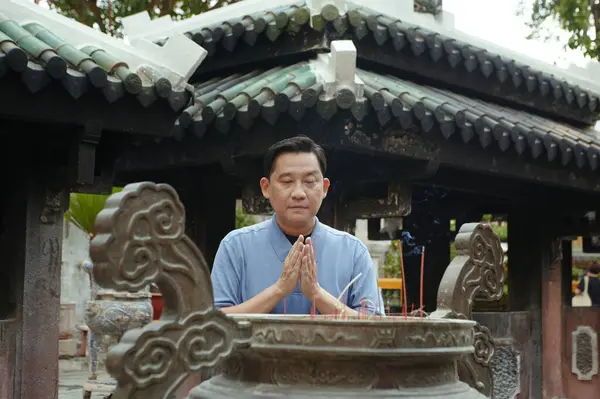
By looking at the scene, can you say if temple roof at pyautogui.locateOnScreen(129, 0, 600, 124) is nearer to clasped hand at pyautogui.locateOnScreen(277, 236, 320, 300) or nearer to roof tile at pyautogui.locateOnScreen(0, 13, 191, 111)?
roof tile at pyautogui.locateOnScreen(0, 13, 191, 111)

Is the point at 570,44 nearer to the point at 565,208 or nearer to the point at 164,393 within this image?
the point at 565,208

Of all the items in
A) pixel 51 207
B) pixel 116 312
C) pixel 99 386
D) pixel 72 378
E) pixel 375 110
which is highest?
pixel 375 110

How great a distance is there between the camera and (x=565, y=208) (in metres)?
9.97

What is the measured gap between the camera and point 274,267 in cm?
297

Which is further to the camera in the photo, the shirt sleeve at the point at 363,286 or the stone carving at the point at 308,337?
the shirt sleeve at the point at 363,286

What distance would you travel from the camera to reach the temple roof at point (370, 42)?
23.9 feet

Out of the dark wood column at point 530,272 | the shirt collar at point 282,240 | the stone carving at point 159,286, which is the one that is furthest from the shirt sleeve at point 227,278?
the dark wood column at point 530,272

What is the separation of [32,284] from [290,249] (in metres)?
3.91

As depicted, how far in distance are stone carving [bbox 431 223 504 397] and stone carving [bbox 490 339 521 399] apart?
636 cm

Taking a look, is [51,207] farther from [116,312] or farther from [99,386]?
[99,386]

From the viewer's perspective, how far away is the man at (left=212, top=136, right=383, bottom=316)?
9.60 ft

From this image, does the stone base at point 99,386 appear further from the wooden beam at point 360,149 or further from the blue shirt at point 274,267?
the blue shirt at point 274,267

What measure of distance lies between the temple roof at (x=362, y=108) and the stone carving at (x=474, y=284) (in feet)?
9.77

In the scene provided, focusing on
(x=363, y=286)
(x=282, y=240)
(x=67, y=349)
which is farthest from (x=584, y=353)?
(x=67, y=349)
